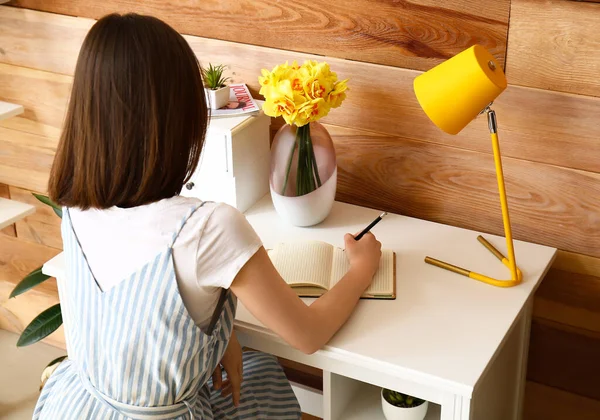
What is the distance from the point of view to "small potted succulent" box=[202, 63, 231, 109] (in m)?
1.70

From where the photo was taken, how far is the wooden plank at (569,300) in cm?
164

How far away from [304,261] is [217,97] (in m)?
0.46

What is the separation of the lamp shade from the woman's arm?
0.32 metres

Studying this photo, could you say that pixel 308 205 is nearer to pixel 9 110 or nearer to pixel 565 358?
pixel 565 358

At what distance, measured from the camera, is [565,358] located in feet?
5.73

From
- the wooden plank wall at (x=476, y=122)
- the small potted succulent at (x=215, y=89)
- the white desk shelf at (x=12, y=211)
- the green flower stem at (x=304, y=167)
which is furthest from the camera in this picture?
the white desk shelf at (x=12, y=211)

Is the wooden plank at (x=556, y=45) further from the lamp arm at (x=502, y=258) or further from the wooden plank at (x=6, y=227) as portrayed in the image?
the wooden plank at (x=6, y=227)

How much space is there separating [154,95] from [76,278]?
1.19 ft

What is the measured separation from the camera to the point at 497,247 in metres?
1.59

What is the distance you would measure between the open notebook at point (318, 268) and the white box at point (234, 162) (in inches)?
9.3

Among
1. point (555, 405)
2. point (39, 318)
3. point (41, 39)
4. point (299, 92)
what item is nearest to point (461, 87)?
point (299, 92)

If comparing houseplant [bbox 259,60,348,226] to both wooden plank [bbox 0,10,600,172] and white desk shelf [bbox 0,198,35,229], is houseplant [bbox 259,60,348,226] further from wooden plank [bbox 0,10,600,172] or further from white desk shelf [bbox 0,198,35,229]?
white desk shelf [bbox 0,198,35,229]

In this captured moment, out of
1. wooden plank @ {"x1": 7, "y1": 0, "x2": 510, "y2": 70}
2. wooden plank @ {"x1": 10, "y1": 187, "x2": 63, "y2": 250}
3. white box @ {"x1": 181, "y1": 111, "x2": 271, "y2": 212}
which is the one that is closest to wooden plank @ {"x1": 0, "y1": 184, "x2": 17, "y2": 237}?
wooden plank @ {"x1": 10, "y1": 187, "x2": 63, "y2": 250}

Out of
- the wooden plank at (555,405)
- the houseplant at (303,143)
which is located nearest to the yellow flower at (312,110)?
the houseplant at (303,143)
